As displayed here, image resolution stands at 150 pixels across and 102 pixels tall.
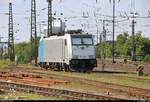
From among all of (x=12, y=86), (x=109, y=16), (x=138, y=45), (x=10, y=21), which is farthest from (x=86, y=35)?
(x=138, y=45)

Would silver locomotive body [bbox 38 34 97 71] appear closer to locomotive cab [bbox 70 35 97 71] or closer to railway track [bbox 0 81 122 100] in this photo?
locomotive cab [bbox 70 35 97 71]

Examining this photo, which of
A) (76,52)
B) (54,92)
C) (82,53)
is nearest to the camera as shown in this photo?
(54,92)

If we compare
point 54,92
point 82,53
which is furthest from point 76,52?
point 54,92

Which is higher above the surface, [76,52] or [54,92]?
[76,52]

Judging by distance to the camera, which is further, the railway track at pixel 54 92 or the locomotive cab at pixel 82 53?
the locomotive cab at pixel 82 53

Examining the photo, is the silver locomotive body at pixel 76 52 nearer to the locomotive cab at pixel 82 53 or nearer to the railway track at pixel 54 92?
the locomotive cab at pixel 82 53

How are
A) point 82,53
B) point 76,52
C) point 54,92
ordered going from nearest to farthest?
1. point 54,92
2. point 76,52
3. point 82,53

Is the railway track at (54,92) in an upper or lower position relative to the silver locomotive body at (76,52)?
lower

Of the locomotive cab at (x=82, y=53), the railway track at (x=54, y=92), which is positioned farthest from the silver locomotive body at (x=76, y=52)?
the railway track at (x=54, y=92)


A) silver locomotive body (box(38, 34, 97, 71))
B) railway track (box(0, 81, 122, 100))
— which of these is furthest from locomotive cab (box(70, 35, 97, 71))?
railway track (box(0, 81, 122, 100))

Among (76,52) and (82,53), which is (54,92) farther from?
(82,53)

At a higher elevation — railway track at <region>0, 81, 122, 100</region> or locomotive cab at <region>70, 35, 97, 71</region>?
locomotive cab at <region>70, 35, 97, 71</region>

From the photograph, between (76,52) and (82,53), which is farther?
(82,53)

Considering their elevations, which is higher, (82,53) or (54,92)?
(82,53)
